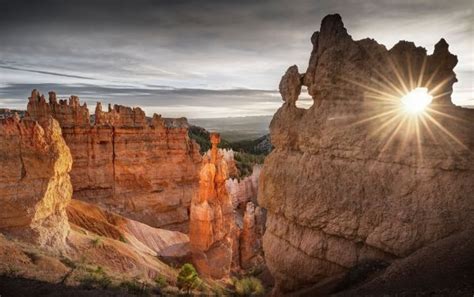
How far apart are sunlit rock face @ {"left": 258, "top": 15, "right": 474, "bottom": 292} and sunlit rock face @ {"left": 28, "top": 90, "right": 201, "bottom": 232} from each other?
91.9 feet

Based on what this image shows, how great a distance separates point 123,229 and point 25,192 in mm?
12302

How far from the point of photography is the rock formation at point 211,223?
27375 mm

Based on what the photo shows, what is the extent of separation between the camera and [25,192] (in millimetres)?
17672

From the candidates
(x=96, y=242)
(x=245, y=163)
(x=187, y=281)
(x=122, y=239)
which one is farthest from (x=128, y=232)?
(x=245, y=163)

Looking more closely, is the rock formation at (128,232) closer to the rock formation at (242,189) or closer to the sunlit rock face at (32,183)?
the sunlit rock face at (32,183)

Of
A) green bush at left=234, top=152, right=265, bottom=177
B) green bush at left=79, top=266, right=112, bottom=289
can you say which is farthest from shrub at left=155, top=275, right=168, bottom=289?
green bush at left=234, top=152, right=265, bottom=177

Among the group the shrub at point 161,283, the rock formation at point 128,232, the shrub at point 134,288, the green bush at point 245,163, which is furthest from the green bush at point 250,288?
the green bush at point 245,163

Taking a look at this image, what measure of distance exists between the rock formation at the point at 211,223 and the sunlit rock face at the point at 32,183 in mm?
10313

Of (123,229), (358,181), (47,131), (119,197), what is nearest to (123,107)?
(119,197)

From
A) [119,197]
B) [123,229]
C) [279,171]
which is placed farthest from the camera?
[119,197]

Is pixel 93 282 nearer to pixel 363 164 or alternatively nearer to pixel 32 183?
pixel 363 164

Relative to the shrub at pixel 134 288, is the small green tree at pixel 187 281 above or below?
below

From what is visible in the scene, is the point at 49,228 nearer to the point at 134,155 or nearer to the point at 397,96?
the point at 397,96

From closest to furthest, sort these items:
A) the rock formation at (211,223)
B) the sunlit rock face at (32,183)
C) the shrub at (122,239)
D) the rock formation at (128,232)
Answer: the sunlit rock face at (32,183), the shrub at (122,239), the rock formation at (128,232), the rock formation at (211,223)
